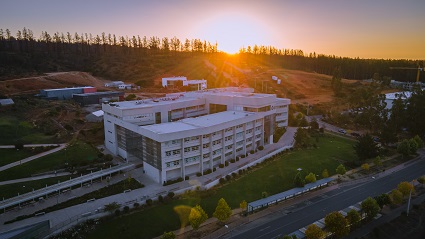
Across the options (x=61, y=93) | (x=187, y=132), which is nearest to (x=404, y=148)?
(x=187, y=132)

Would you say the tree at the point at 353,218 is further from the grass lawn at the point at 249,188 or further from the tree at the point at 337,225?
the grass lawn at the point at 249,188

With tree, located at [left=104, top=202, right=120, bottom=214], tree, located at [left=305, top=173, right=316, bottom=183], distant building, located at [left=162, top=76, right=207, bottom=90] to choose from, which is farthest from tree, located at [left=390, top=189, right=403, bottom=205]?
distant building, located at [left=162, top=76, right=207, bottom=90]

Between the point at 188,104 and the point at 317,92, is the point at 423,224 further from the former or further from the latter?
the point at 317,92

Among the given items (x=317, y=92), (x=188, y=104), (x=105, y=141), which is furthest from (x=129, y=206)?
(x=317, y=92)

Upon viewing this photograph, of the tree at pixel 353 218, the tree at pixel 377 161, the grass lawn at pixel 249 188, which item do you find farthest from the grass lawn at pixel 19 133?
the tree at pixel 377 161

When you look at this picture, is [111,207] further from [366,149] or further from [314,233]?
[366,149]

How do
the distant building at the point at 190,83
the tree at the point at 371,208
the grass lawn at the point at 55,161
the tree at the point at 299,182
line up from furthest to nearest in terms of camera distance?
the distant building at the point at 190,83, the grass lawn at the point at 55,161, the tree at the point at 299,182, the tree at the point at 371,208
